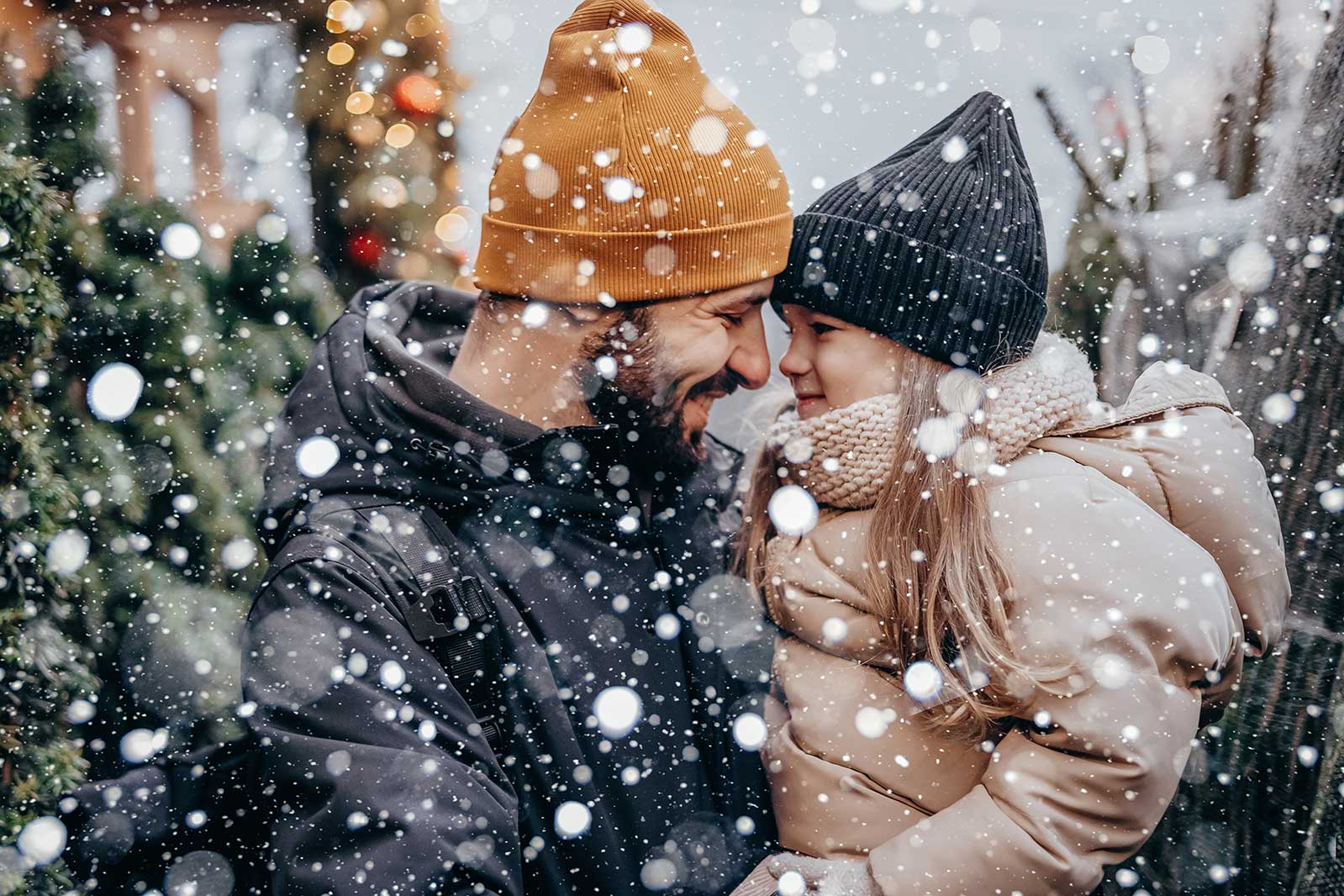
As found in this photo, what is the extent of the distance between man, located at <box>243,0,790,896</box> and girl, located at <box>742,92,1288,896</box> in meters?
0.17

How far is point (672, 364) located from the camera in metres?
1.74

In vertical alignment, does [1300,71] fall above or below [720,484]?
above

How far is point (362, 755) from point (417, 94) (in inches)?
85.6

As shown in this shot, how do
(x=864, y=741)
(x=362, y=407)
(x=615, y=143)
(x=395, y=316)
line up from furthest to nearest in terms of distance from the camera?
(x=395, y=316) → (x=615, y=143) → (x=362, y=407) → (x=864, y=741)

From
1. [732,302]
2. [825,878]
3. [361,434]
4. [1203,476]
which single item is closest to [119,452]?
[361,434]

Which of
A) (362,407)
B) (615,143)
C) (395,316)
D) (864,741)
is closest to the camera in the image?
(864,741)

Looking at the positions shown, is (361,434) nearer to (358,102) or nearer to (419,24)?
(358,102)

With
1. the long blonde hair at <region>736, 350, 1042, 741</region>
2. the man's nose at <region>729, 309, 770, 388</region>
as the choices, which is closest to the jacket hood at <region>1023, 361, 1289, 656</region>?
the long blonde hair at <region>736, 350, 1042, 741</region>

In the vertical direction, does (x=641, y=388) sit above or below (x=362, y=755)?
above

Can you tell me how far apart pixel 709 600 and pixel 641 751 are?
12.6 inches

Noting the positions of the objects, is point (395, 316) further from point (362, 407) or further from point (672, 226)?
point (672, 226)

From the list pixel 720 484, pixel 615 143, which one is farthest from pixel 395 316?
pixel 720 484

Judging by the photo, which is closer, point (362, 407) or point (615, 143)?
point (362, 407)

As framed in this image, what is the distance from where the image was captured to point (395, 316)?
1.87 m
